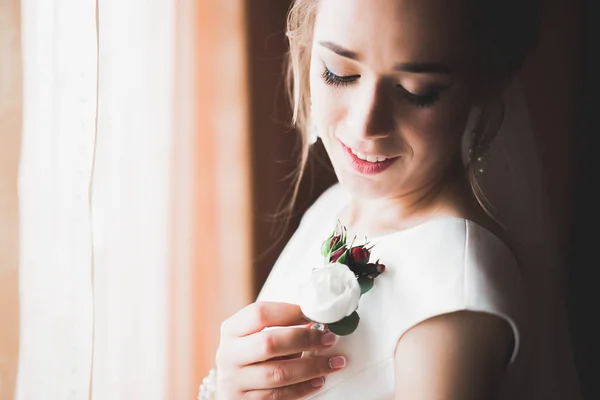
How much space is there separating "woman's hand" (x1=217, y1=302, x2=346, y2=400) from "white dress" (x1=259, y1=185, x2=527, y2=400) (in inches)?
1.0

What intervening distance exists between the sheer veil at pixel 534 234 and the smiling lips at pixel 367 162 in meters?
0.17

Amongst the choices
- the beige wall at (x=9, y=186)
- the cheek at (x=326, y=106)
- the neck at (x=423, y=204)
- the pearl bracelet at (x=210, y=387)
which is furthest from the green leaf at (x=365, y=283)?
the beige wall at (x=9, y=186)

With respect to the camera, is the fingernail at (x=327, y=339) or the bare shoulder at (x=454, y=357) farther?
the fingernail at (x=327, y=339)

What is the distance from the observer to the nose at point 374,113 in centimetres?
70

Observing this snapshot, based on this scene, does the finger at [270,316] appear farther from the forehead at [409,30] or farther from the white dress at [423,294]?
the forehead at [409,30]

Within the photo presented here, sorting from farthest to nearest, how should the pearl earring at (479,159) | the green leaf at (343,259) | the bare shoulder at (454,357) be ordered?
1. the pearl earring at (479,159)
2. the green leaf at (343,259)
3. the bare shoulder at (454,357)

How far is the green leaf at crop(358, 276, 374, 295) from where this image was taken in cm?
71

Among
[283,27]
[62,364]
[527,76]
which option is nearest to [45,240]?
[62,364]

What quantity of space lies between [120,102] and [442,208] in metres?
0.46

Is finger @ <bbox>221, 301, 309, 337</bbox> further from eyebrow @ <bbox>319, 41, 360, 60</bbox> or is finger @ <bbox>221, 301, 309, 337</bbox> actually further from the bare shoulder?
eyebrow @ <bbox>319, 41, 360, 60</bbox>

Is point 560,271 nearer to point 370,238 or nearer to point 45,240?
point 370,238

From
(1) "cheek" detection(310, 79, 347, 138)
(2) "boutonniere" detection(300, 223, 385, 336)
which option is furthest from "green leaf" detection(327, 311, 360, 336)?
(1) "cheek" detection(310, 79, 347, 138)

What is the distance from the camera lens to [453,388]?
0.61 metres

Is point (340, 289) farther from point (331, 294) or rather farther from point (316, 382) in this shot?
point (316, 382)
